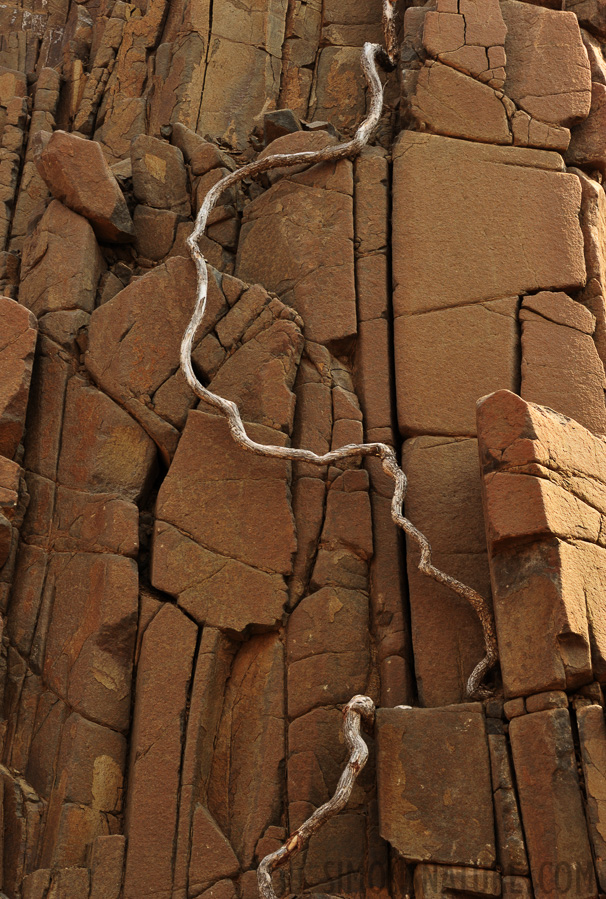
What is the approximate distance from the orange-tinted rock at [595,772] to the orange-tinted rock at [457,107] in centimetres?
536

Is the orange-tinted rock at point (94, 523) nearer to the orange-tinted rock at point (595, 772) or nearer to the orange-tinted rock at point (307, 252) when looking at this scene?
the orange-tinted rock at point (307, 252)

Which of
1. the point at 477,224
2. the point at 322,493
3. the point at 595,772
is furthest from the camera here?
the point at 477,224

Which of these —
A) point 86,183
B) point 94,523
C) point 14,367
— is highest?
point 86,183

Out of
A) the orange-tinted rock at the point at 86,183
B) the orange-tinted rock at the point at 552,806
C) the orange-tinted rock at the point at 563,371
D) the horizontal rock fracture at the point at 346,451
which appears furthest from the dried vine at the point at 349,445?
the orange-tinted rock at the point at 563,371

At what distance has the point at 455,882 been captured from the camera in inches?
Result: 280

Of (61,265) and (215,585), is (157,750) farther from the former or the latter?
(61,265)

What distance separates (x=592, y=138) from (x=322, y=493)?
4.34 metres

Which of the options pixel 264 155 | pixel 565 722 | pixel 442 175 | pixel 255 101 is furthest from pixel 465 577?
pixel 255 101

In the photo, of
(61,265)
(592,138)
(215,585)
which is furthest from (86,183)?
(592,138)

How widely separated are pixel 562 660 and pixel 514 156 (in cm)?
482

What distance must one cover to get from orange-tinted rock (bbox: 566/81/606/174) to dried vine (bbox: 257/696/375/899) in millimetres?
5485

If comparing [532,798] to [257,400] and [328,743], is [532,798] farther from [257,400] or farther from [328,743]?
[257,400]

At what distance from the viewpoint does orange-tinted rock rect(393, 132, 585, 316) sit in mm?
9336

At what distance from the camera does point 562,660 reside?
7.18 m
